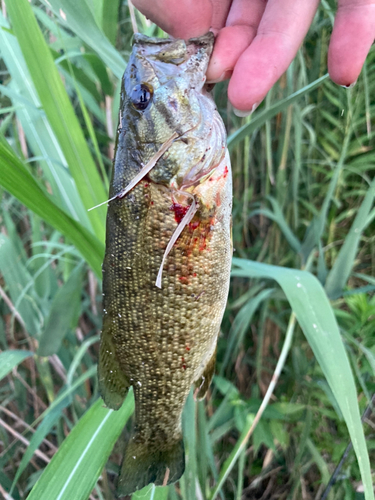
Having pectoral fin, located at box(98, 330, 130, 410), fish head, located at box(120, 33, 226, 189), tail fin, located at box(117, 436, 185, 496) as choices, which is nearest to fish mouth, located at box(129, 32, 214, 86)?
fish head, located at box(120, 33, 226, 189)

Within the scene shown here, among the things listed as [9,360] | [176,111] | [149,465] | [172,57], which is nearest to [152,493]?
[149,465]

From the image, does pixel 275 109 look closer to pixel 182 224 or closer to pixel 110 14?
pixel 182 224

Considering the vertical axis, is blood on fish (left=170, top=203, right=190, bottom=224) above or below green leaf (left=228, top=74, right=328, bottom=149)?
below

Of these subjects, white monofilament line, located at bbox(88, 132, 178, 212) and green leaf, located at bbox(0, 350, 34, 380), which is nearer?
white monofilament line, located at bbox(88, 132, 178, 212)

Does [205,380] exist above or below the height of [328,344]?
below

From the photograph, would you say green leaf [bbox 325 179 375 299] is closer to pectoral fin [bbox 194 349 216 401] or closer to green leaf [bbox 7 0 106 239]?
pectoral fin [bbox 194 349 216 401]
